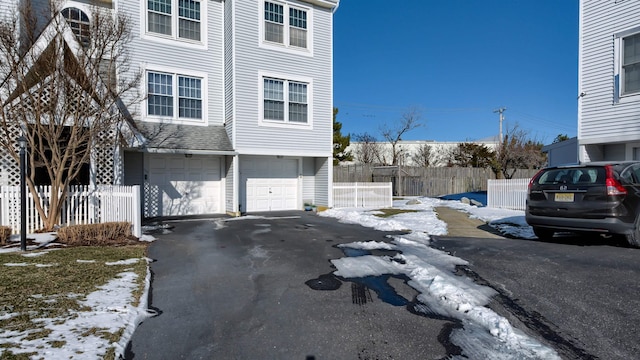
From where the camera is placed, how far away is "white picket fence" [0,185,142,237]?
920 centimetres

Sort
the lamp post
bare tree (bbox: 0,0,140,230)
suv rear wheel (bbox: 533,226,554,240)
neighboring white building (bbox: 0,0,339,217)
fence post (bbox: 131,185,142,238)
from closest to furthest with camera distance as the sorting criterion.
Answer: the lamp post → suv rear wheel (bbox: 533,226,554,240) → bare tree (bbox: 0,0,140,230) → fence post (bbox: 131,185,142,238) → neighboring white building (bbox: 0,0,339,217)

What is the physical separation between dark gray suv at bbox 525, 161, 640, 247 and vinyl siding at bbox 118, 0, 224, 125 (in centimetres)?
1111

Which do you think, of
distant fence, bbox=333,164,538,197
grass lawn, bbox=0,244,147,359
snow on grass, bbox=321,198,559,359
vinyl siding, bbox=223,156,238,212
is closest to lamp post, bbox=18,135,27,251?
grass lawn, bbox=0,244,147,359

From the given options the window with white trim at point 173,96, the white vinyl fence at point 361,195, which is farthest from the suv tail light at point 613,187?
the window with white trim at point 173,96

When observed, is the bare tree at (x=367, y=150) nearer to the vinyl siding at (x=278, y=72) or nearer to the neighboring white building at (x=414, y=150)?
the neighboring white building at (x=414, y=150)

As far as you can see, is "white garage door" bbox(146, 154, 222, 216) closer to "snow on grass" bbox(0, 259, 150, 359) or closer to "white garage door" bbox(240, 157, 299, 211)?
"white garage door" bbox(240, 157, 299, 211)

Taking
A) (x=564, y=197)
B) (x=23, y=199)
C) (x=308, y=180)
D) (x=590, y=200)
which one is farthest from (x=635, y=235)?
(x=308, y=180)

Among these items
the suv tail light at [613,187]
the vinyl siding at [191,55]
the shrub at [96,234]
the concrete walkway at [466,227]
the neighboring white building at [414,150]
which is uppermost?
the vinyl siding at [191,55]

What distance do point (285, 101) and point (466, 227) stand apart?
8146 millimetres

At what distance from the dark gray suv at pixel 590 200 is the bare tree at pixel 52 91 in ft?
34.2

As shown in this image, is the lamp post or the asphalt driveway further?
the lamp post

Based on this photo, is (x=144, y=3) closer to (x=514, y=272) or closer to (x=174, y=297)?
(x=174, y=297)

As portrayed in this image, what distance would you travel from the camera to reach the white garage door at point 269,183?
600 inches

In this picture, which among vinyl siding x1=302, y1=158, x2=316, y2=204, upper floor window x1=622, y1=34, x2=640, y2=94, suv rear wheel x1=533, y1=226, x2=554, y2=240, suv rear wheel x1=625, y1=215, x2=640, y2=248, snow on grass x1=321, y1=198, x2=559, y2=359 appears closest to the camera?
snow on grass x1=321, y1=198, x2=559, y2=359
